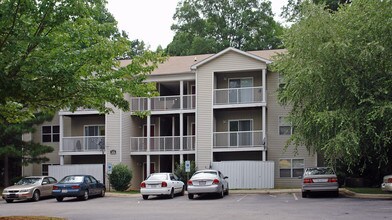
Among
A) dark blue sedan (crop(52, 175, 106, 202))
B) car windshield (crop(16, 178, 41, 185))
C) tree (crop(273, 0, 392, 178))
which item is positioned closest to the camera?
tree (crop(273, 0, 392, 178))

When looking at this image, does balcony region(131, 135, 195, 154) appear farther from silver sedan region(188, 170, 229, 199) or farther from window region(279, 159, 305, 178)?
silver sedan region(188, 170, 229, 199)

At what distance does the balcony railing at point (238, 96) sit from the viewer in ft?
109

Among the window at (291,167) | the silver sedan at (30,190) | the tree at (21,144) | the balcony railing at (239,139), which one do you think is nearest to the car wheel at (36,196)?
the silver sedan at (30,190)

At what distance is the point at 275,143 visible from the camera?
34.0m

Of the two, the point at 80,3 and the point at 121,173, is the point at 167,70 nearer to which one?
the point at 121,173

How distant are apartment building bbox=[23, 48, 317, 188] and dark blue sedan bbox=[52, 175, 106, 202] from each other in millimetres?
7705

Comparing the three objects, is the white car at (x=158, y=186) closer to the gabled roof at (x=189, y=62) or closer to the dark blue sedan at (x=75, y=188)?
the dark blue sedan at (x=75, y=188)

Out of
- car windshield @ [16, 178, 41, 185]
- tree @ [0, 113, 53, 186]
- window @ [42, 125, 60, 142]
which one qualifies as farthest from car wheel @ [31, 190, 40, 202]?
window @ [42, 125, 60, 142]

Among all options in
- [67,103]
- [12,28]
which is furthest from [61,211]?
[12,28]

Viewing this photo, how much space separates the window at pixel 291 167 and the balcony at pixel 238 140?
7.57 feet

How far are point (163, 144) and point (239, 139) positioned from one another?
5431 mm

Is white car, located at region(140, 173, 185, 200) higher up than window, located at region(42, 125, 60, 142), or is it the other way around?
window, located at region(42, 125, 60, 142)

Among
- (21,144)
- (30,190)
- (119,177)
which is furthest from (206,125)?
(30,190)

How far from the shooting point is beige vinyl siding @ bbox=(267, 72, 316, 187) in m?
33.6
